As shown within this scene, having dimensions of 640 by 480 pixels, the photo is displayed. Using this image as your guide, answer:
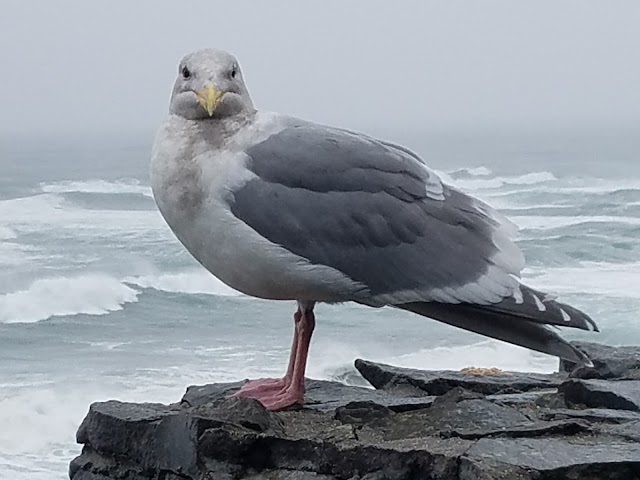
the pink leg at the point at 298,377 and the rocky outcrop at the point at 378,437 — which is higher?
the pink leg at the point at 298,377

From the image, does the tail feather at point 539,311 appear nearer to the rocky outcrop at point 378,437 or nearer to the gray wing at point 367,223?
the gray wing at point 367,223

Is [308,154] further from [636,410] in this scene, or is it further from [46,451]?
[46,451]

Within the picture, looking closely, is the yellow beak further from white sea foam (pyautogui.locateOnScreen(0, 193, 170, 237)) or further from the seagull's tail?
white sea foam (pyautogui.locateOnScreen(0, 193, 170, 237))

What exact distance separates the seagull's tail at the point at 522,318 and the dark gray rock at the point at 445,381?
73 cm

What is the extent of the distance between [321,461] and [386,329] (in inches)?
419

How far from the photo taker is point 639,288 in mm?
15461

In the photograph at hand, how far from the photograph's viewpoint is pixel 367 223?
3.32 m

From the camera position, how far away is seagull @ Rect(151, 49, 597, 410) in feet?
10.6

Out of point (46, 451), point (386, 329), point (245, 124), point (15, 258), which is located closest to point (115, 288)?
point (15, 258)

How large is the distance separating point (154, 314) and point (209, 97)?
41.3 ft

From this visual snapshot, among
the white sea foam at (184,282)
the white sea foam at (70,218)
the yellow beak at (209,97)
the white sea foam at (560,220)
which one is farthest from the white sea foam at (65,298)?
the yellow beak at (209,97)

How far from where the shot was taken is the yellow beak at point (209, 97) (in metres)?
3.27

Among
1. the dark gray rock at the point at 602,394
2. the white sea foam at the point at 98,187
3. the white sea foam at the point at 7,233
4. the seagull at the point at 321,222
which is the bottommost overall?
the dark gray rock at the point at 602,394

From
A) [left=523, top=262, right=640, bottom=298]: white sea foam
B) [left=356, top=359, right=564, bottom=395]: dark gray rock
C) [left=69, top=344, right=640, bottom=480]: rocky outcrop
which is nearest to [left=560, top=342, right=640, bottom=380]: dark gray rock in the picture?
[left=356, top=359, right=564, bottom=395]: dark gray rock
